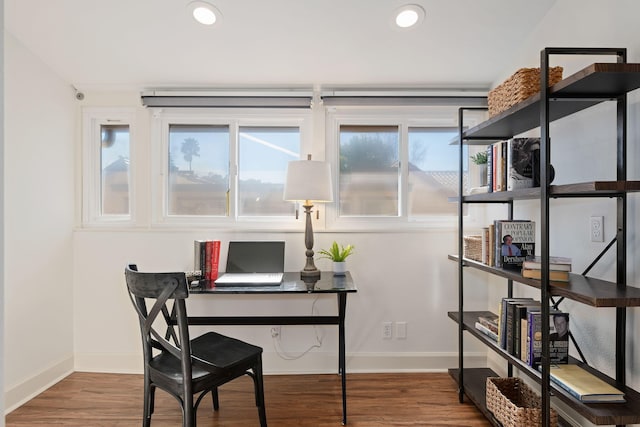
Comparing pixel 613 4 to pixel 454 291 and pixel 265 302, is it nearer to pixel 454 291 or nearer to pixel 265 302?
pixel 454 291

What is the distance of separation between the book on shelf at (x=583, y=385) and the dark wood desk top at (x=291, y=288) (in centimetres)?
99

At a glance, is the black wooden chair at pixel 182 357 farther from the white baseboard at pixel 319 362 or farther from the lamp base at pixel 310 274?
the white baseboard at pixel 319 362

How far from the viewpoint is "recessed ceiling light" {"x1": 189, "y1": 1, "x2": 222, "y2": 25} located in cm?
194

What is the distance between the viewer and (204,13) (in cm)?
199

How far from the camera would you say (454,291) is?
2639mm

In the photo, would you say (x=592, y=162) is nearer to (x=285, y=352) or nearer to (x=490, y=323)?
(x=490, y=323)

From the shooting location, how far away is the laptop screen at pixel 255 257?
2.44 meters

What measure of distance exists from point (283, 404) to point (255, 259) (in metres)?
0.94

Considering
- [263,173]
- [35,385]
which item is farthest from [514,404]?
[35,385]

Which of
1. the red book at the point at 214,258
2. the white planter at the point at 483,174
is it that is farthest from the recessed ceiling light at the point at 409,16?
the red book at the point at 214,258

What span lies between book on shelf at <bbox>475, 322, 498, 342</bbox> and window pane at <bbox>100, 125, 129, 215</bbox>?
2617 millimetres

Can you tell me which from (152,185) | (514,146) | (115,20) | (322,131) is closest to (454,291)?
(514,146)

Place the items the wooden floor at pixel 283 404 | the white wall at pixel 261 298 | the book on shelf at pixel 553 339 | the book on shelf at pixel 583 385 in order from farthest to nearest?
the white wall at pixel 261 298, the wooden floor at pixel 283 404, the book on shelf at pixel 553 339, the book on shelf at pixel 583 385

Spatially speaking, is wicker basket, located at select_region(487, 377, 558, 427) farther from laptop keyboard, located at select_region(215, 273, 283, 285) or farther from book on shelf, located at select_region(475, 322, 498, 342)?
laptop keyboard, located at select_region(215, 273, 283, 285)
